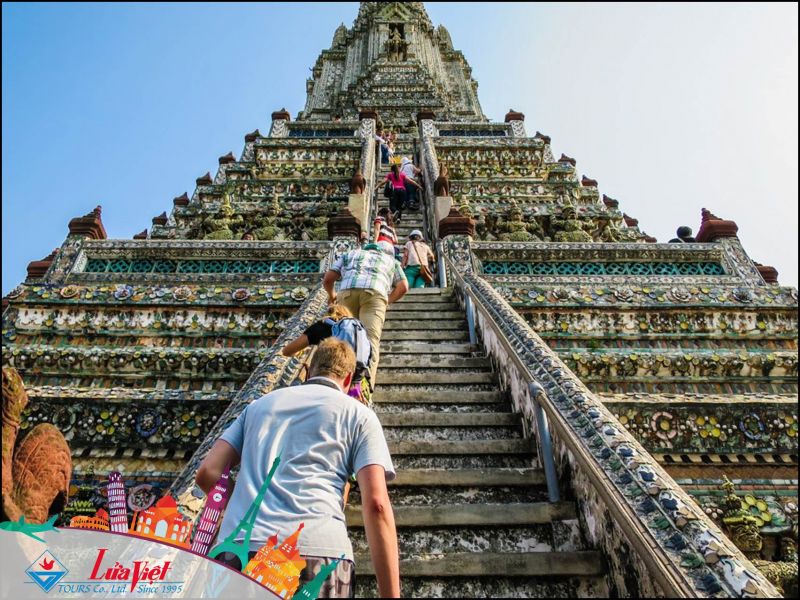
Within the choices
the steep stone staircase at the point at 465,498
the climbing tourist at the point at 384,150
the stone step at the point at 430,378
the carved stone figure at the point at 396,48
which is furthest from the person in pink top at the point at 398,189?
the carved stone figure at the point at 396,48

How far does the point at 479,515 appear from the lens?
10.1 feet

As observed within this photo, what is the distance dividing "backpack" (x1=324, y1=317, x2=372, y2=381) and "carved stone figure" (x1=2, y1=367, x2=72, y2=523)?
6.17ft

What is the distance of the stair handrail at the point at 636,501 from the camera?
183cm

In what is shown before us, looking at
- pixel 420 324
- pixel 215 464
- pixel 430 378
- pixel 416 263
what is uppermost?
pixel 416 263

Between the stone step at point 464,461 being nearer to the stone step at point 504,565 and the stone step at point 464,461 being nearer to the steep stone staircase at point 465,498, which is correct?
the steep stone staircase at point 465,498

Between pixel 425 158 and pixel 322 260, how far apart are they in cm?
727

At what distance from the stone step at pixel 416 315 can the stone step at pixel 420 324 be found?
5 centimetres

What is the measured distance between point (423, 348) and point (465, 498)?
2474mm

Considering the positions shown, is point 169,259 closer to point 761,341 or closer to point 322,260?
point 322,260

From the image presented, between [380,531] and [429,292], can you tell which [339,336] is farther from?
[429,292]

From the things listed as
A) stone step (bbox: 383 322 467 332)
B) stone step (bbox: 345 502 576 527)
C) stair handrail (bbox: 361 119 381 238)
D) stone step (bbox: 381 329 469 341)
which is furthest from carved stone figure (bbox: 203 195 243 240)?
stone step (bbox: 345 502 576 527)

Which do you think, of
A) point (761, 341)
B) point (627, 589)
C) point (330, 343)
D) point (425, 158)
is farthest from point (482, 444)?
point (425, 158)

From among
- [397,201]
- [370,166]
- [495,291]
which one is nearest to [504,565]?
[495,291]

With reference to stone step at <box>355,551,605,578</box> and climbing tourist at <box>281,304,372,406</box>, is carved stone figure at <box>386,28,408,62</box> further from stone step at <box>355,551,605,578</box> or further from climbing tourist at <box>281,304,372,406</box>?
stone step at <box>355,551,605,578</box>
